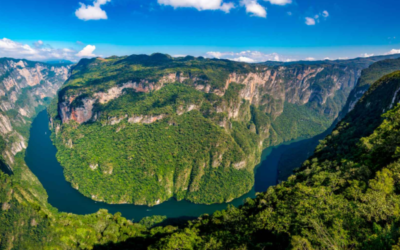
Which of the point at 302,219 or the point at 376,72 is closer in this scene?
the point at 302,219

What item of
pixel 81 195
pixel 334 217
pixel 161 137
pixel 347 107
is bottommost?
pixel 81 195

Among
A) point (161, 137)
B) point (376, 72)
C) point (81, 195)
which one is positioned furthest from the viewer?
point (376, 72)

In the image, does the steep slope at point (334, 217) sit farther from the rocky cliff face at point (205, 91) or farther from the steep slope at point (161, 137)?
the rocky cliff face at point (205, 91)

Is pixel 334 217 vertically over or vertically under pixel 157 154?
over

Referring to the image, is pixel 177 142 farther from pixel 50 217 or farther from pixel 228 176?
pixel 50 217

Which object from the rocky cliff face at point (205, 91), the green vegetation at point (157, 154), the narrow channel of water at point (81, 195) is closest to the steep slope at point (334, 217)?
the narrow channel of water at point (81, 195)

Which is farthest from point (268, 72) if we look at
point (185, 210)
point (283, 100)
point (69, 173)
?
point (69, 173)

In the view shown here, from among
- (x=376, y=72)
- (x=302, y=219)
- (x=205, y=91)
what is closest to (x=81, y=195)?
(x=302, y=219)

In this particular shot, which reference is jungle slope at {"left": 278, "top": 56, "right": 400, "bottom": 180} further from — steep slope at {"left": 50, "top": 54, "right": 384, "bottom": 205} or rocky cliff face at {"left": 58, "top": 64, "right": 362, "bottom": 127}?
rocky cliff face at {"left": 58, "top": 64, "right": 362, "bottom": 127}

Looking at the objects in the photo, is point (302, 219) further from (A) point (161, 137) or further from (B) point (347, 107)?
(B) point (347, 107)
